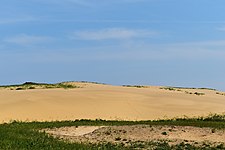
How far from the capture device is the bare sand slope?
145 feet

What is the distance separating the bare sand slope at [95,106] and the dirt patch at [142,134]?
12091 mm

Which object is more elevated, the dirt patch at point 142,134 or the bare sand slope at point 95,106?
the bare sand slope at point 95,106

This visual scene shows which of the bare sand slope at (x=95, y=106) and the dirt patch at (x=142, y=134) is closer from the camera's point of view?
the dirt patch at (x=142, y=134)

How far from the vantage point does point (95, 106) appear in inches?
1896

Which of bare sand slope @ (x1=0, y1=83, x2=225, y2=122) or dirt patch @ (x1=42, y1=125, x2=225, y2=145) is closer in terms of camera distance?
dirt patch @ (x1=42, y1=125, x2=225, y2=145)

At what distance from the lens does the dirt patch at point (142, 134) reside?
88.4ft

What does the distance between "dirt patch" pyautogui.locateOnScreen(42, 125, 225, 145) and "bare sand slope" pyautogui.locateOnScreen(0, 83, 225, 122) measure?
1209 centimetres

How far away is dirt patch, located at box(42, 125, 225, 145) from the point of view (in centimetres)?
2695

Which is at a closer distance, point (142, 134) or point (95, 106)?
point (142, 134)

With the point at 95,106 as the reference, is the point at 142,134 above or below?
below

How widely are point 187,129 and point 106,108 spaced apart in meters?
17.5

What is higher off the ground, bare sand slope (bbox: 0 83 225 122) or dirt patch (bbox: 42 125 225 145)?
bare sand slope (bbox: 0 83 225 122)

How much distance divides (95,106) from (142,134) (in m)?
19.5

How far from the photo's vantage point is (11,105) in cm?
4650
